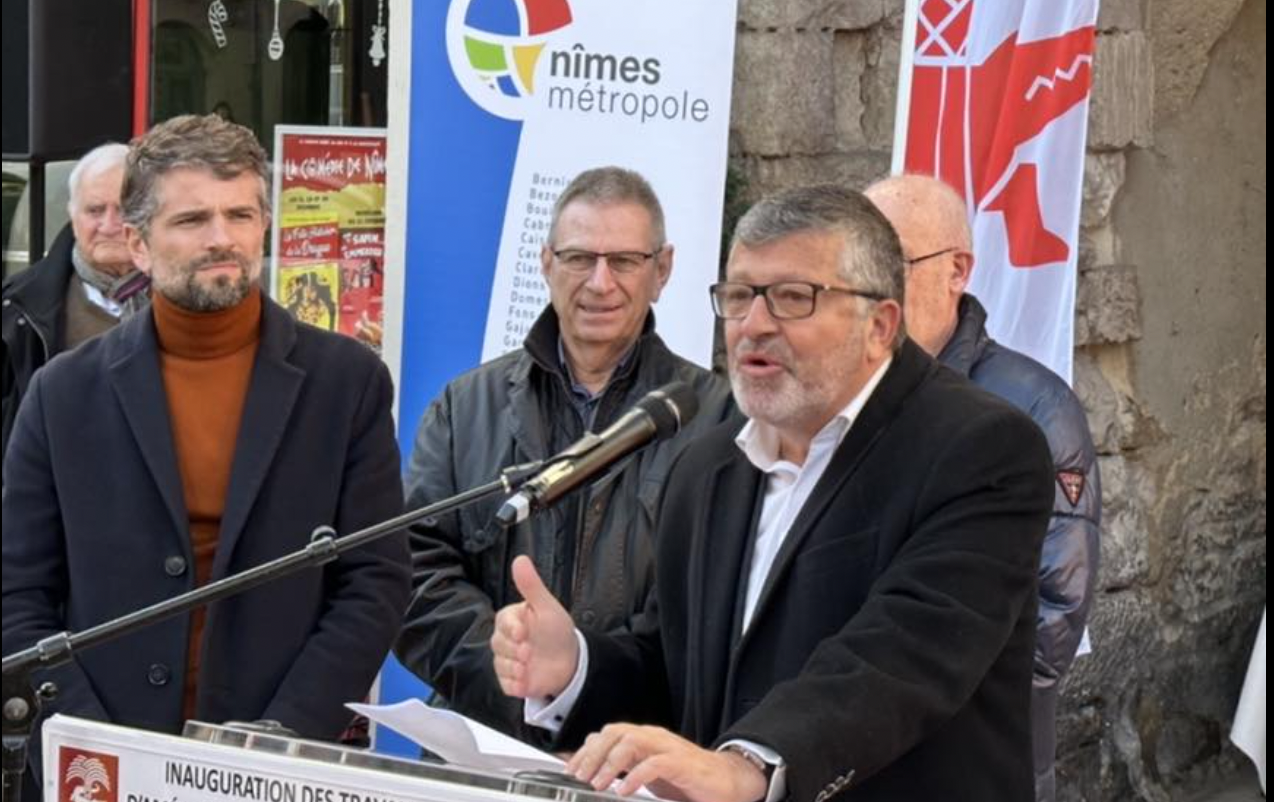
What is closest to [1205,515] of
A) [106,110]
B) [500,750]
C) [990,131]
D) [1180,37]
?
[1180,37]

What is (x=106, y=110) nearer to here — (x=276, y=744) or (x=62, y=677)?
(x=62, y=677)

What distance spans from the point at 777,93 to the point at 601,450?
3.71 meters

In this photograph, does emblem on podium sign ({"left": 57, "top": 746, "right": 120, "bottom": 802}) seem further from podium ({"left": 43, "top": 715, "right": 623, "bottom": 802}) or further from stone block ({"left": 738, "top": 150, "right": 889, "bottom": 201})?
stone block ({"left": 738, "top": 150, "right": 889, "bottom": 201})

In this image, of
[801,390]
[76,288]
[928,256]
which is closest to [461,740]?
[801,390]

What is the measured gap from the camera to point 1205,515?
768 cm

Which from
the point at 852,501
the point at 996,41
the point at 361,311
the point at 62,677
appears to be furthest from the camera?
the point at 361,311

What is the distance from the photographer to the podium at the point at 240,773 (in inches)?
107

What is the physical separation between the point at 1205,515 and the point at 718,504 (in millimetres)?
4431

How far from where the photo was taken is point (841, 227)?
346cm

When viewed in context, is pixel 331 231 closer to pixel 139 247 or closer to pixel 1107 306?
pixel 1107 306

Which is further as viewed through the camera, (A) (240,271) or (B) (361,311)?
(B) (361,311)

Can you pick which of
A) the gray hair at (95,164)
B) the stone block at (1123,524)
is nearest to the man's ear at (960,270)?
the stone block at (1123,524)

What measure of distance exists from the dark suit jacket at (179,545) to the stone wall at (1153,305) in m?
2.67

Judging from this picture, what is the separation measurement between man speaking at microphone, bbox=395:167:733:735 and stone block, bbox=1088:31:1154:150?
2415 mm
